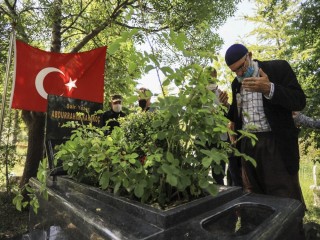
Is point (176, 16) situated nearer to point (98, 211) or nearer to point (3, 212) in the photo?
point (3, 212)

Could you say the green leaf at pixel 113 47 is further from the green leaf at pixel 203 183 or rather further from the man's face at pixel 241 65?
the man's face at pixel 241 65

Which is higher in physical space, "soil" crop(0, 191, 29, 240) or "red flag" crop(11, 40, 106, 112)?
"red flag" crop(11, 40, 106, 112)

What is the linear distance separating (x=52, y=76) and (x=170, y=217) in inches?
184

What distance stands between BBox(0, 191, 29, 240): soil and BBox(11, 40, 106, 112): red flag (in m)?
2.23

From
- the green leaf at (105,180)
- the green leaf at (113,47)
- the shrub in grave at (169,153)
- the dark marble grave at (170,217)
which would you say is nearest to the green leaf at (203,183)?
the shrub in grave at (169,153)

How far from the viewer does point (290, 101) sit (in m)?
2.26

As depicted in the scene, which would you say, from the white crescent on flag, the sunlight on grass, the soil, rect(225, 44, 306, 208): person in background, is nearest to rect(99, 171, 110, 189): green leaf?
rect(225, 44, 306, 208): person in background

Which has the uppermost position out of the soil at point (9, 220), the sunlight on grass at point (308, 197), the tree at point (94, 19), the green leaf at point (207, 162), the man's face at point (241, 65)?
the tree at point (94, 19)

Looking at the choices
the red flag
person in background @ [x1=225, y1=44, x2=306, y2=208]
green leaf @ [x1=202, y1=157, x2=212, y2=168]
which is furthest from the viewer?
the red flag

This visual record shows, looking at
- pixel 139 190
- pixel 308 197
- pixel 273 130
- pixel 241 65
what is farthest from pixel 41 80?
pixel 308 197

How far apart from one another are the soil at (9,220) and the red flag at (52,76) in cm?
223

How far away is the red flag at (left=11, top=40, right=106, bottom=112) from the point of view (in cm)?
496

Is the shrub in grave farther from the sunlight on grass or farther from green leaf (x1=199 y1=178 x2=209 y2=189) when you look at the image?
the sunlight on grass

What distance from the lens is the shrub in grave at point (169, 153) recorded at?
1289 mm
